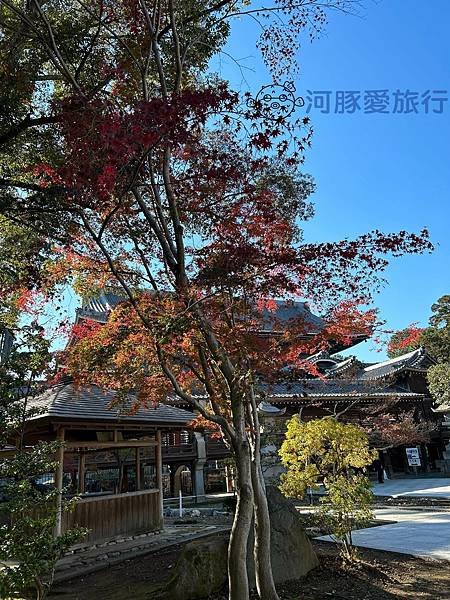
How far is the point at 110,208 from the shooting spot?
5.20 m

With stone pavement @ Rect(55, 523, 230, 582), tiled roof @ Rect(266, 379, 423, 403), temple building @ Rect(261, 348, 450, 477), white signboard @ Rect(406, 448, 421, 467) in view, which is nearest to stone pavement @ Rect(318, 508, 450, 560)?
stone pavement @ Rect(55, 523, 230, 582)

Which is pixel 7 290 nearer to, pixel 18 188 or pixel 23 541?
pixel 18 188

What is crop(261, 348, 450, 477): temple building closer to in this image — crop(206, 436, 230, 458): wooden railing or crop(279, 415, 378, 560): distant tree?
crop(206, 436, 230, 458): wooden railing

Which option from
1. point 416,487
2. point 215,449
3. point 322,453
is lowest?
point 416,487

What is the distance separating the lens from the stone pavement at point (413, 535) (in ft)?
24.5

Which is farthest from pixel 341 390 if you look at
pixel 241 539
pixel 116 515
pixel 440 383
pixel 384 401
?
pixel 241 539

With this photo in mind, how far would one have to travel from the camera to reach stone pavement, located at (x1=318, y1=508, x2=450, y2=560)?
7.47 meters

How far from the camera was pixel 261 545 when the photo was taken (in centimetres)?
524

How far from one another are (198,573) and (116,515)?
5.43 metres

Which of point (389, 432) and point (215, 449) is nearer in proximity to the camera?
point (389, 432)

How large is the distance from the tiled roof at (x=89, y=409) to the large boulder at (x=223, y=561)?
3.21m

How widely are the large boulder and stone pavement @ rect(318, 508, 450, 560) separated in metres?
1.90

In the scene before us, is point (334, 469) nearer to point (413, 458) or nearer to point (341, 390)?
point (413, 458)

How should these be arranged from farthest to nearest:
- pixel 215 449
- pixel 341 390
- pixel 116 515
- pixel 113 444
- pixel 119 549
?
1. pixel 341 390
2. pixel 215 449
3. pixel 113 444
4. pixel 116 515
5. pixel 119 549
